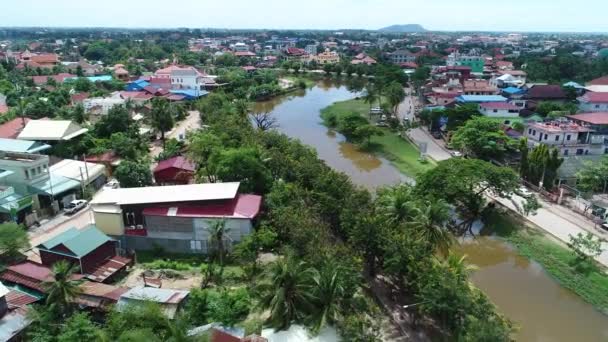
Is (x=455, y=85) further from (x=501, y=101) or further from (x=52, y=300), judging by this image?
(x=52, y=300)

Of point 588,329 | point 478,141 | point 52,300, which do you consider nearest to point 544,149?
point 478,141

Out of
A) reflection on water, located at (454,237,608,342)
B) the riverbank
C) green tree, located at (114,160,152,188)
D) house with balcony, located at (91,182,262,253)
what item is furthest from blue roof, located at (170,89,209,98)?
reflection on water, located at (454,237,608,342)

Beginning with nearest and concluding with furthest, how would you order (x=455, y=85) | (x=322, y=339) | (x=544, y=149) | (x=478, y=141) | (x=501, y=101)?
1. (x=322, y=339)
2. (x=544, y=149)
3. (x=478, y=141)
4. (x=501, y=101)
5. (x=455, y=85)

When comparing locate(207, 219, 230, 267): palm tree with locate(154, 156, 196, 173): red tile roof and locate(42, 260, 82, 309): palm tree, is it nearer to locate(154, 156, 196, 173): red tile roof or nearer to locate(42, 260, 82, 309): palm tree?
locate(42, 260, 82, 309): palm tree

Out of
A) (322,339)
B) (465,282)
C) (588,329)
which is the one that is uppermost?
(465,282)

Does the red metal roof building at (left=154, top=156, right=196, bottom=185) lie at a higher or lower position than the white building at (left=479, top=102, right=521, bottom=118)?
lower

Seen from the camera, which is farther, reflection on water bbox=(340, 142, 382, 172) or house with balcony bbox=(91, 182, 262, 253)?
reflection on water bbox=(340, 142, 382, 172)

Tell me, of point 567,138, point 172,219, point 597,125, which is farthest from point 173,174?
point 597,125
